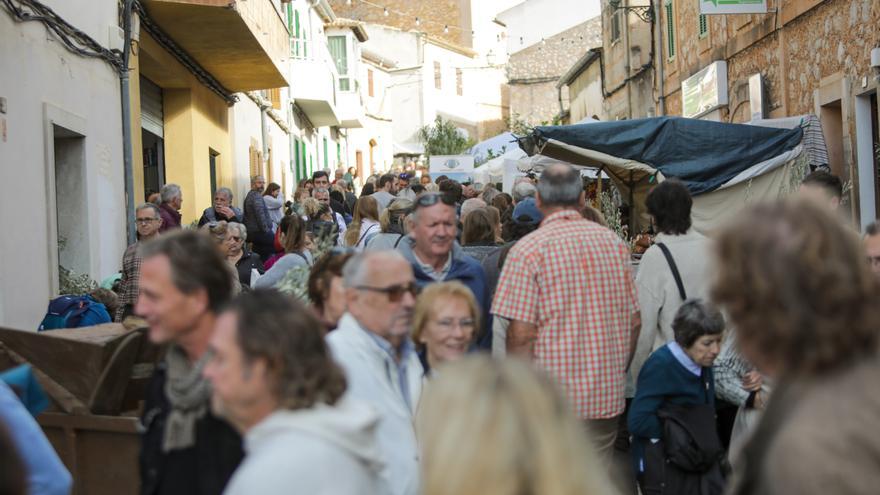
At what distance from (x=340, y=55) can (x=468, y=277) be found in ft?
126

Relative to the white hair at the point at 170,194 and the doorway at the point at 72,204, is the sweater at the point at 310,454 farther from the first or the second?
the white hair at the point at 170,194

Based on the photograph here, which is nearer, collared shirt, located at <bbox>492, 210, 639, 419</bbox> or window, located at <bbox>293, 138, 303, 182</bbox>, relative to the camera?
collared shirt, located at <bbox>492, 210, 639, 419</bbox>

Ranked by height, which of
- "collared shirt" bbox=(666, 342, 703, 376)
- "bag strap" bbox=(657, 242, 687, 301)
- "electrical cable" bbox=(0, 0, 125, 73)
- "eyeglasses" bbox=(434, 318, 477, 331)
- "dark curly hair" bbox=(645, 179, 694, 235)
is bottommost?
"collared shirt" bbox=(666, 342, 703, 376)

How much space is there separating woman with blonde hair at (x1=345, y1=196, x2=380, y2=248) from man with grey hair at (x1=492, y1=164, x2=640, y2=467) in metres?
4.77

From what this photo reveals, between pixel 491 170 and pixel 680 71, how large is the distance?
436cm

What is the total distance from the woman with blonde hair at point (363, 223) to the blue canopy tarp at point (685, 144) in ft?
9.86

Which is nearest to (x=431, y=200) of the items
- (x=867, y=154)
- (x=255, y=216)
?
(x=255, y=216)

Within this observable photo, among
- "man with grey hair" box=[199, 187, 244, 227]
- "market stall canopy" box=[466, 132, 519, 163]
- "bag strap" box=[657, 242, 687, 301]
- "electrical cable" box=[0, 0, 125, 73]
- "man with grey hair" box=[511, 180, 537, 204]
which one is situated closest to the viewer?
"bag strap" box=[657, 242, 687, 301]

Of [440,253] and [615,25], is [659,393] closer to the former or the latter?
[440,253]

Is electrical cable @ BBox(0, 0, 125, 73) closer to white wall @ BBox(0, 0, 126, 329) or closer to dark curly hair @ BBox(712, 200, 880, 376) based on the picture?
white wall @ BBox(0, 0, 126, 329)

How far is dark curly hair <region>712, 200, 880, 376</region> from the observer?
7.72ft

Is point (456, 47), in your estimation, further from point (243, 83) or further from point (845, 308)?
point (845, 308)

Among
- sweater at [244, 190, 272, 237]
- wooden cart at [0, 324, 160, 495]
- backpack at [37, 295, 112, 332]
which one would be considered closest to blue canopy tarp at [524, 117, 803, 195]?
sweater at [244, 190, 272, 237]

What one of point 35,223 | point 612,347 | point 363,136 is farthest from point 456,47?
point 612,347
